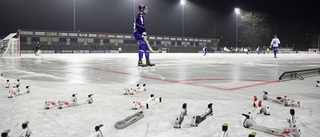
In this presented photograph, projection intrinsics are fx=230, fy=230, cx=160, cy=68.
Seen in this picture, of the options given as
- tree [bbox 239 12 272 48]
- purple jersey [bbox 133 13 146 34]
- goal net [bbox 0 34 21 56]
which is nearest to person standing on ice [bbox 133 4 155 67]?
purple jersey [bbox 133 13 146 34]

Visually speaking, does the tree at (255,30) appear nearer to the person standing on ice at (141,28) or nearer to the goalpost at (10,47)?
the goalpost at (10,47)

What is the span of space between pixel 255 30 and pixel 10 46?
60052 millimetres

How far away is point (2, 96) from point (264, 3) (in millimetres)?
72058

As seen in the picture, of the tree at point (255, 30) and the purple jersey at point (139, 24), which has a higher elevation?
the tree at point (255, 30)

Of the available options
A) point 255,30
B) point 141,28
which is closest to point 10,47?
point 141,28

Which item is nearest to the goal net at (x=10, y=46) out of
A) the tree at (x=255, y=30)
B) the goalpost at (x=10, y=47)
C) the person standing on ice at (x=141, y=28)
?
the goalpost at (x=10, y=47)

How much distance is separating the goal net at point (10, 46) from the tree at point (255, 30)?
5772 centimetres

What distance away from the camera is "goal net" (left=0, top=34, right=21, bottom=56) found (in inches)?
847

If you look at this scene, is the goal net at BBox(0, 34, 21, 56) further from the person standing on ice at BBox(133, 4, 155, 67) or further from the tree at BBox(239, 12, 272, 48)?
the tree at BBox(239, 12, 272, 48)

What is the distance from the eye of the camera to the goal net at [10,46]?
21.5 m

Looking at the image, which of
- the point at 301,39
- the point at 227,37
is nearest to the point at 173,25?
the point at 227,37

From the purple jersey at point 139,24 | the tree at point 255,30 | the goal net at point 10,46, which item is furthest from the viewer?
the tree at point 255,30

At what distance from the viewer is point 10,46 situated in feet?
73.8

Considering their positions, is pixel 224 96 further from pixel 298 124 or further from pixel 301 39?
pixel 301 39
